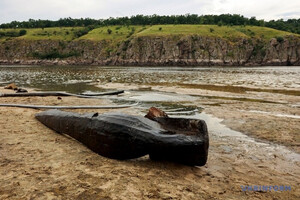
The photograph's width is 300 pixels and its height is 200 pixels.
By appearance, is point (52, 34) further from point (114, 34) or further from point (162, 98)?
point (162, 98)

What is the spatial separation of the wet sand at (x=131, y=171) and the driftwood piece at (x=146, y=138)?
0.67 feet

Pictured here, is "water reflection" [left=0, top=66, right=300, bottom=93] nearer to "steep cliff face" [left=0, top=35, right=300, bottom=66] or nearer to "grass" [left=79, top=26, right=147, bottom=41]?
"steep cliff face" [left=0, top=35, right=300, bottom=66]

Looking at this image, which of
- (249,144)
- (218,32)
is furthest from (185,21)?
(249,144)

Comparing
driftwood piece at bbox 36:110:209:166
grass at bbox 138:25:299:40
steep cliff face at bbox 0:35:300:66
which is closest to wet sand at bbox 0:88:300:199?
driftwood piece at bbox 36:110:209:166

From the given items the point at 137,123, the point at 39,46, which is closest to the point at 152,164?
the point at 137,123

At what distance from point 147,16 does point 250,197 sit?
202794 mm

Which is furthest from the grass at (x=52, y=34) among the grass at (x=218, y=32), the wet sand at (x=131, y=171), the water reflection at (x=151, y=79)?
the wet sand at (x=131, y=171)

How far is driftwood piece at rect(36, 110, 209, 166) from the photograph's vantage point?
4.82 meters

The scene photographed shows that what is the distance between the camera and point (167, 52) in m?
132

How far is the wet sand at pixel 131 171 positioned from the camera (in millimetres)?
3852

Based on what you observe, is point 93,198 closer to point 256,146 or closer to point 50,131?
point 50,131

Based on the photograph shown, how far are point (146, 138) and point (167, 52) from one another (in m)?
130

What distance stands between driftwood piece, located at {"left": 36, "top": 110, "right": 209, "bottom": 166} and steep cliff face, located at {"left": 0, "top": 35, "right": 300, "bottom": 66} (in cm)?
12261

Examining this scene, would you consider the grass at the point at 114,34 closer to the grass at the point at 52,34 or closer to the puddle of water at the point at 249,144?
the grass at the point at 52,34
